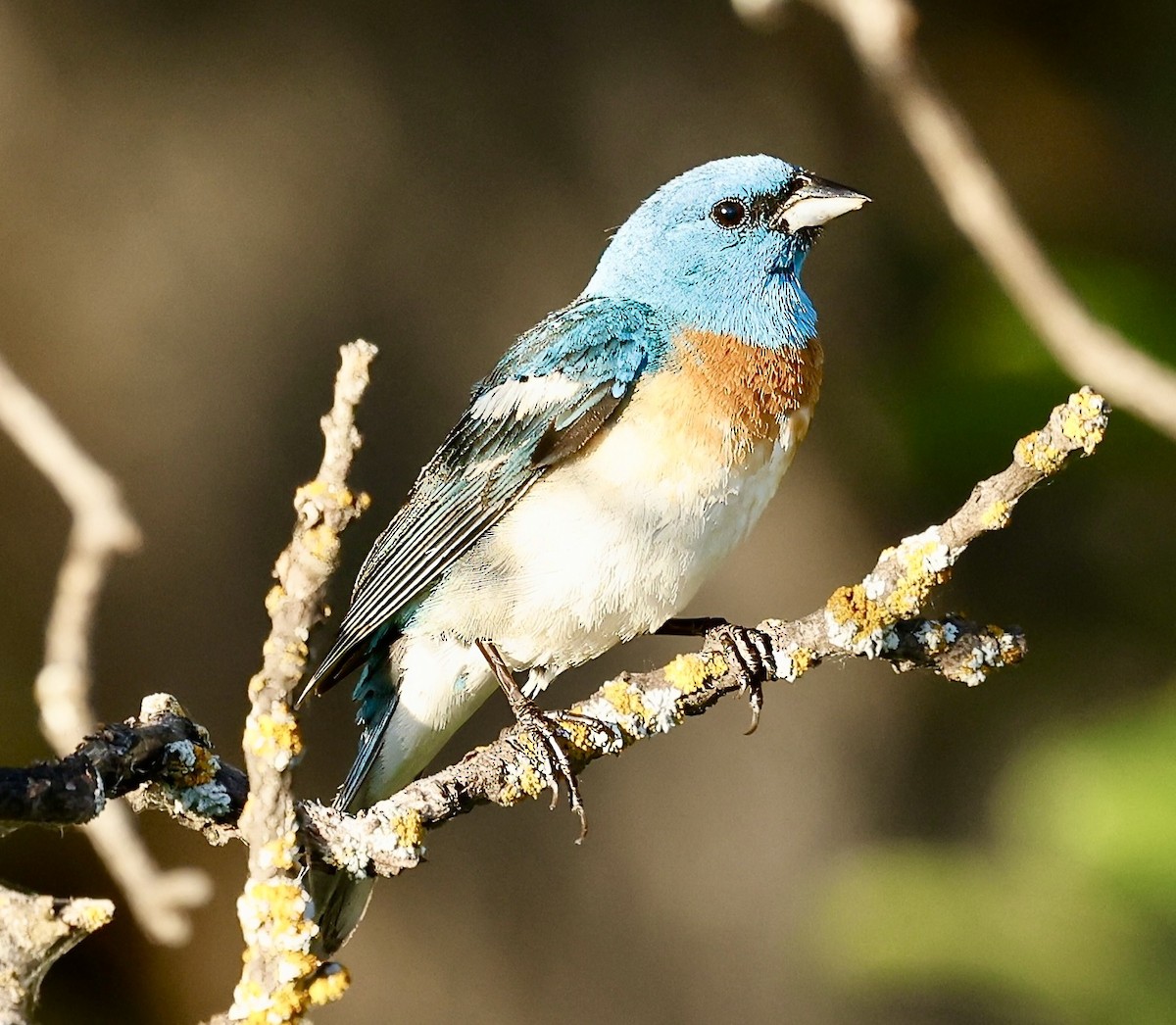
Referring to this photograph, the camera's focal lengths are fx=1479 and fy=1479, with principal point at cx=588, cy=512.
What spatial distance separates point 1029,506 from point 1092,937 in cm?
240

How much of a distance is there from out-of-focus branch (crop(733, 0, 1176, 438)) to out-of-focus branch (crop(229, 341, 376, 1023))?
1.90m

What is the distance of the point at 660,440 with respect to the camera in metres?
3.15

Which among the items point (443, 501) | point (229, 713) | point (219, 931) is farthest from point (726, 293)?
point (219, 931)

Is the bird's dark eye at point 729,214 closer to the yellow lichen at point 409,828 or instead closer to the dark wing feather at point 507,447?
the dark wing feather at point 507,447

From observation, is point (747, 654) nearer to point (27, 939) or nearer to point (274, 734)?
point (274, 734)

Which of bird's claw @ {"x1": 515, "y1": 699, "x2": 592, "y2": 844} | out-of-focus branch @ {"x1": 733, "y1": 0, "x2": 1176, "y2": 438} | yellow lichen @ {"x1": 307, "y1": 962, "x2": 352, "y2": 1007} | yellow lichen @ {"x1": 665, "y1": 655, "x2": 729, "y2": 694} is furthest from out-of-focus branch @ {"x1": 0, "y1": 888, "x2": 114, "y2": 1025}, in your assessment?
out-of-focus branch @ {"x1": 733, "y1": 0, "x2": 1176, "y2": 438}

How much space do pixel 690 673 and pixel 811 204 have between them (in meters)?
1.33

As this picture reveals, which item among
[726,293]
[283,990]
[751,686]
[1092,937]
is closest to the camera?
[283,990]

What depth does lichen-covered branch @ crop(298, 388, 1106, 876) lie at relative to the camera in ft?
7.13

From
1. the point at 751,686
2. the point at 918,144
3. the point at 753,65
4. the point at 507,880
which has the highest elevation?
the point at 753,65

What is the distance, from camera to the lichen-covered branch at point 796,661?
2.17 meters

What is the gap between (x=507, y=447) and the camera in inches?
132

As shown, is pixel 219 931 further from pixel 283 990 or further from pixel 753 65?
pixel 753 65

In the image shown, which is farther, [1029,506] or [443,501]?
[1029,506]
